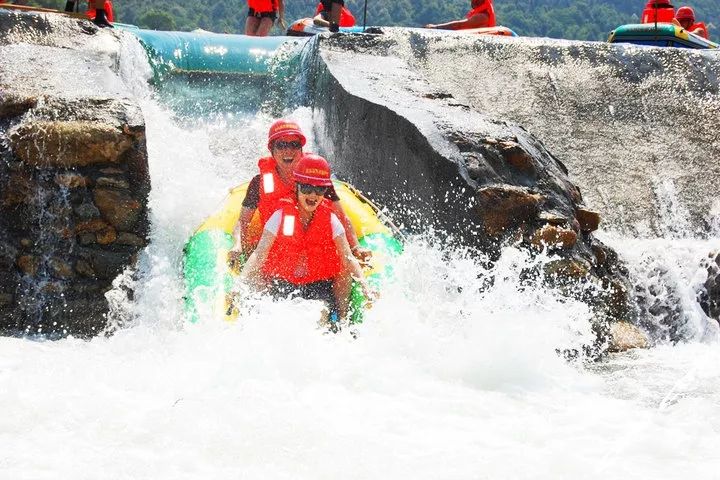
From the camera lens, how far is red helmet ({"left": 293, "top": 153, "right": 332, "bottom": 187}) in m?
4.40

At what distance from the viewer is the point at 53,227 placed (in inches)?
186

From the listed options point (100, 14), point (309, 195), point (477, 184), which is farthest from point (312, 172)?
point (100, 14)

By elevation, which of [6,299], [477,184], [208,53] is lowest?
[6,299]

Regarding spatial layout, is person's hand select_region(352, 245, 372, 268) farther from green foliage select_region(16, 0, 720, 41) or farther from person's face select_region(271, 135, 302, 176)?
green foliage select_region(16, 0, 720, 41)

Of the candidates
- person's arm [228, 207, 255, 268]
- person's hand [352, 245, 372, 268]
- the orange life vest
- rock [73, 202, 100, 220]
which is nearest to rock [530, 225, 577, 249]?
person's hand [352, 245, 372, 268]

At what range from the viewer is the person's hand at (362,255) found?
4729 mm

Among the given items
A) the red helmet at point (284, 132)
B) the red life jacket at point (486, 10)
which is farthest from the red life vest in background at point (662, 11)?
the red helmet at point (284, 132)

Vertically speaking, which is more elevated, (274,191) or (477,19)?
(477,19)

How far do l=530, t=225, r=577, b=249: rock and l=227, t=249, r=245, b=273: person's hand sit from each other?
1.55 metres

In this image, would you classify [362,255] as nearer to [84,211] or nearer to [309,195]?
[309,195]

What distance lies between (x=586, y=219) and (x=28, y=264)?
10.2 feet

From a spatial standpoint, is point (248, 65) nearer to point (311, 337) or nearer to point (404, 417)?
point (311, 337)

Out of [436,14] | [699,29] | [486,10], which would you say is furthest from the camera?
[436,14]

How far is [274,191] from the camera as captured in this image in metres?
4.86
